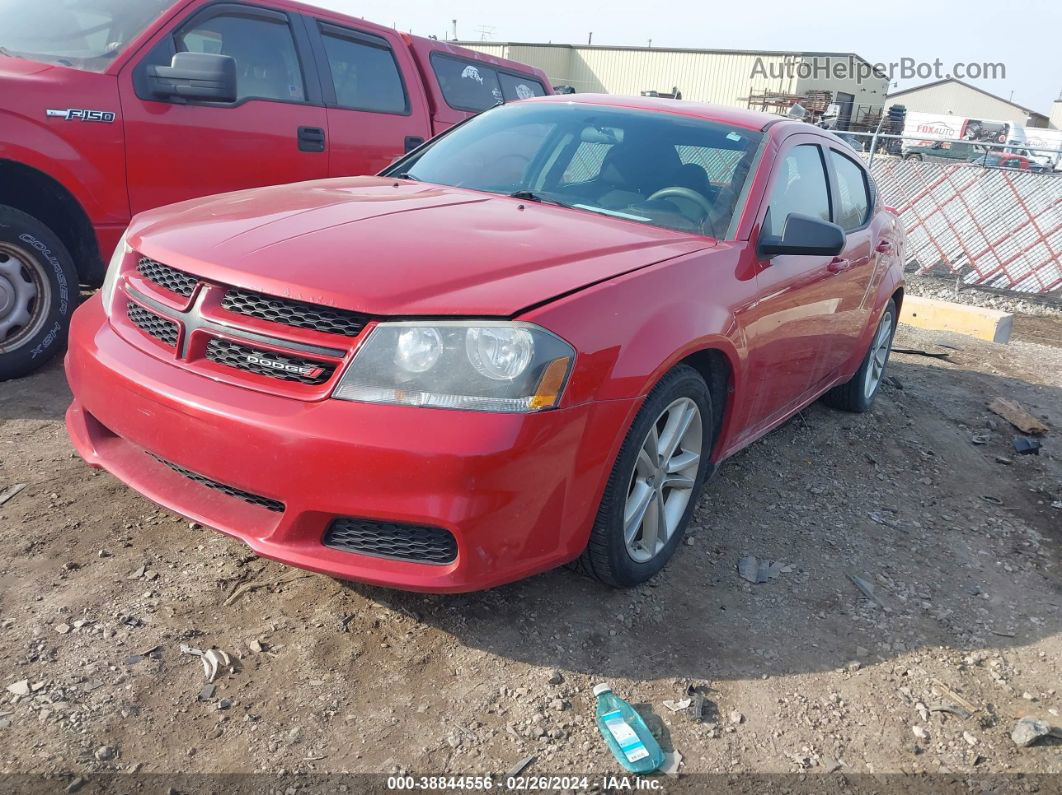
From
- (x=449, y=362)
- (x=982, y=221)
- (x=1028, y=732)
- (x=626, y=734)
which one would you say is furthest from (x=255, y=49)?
(x=982, y=221)

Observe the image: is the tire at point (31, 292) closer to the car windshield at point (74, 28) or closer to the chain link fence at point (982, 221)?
the car windshield at point (74, 28)

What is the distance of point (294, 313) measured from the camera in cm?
230

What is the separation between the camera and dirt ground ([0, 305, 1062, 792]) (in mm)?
2152

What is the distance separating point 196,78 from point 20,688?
3103 mm

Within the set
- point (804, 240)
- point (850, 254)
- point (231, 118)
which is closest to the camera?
point (804, 240)

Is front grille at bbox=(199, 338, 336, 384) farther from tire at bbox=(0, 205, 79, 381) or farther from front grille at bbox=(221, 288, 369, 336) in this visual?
tire at bbox=(0, 205, 79, 381)

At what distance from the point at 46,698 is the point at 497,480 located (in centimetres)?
127

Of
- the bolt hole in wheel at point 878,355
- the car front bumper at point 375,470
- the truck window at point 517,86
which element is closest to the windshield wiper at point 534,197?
the car front bumper at point 375,470

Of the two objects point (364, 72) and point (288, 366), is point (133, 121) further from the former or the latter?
point (288, 366)

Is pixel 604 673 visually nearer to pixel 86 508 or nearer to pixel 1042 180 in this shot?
pixel 86 508

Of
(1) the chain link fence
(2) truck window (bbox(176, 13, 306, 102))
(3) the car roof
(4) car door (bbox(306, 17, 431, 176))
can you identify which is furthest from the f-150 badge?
(1) the chain link fence

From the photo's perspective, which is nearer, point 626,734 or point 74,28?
point 626,734

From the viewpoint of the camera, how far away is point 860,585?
321 centimetres

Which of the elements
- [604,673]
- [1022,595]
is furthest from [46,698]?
[1022,595]
